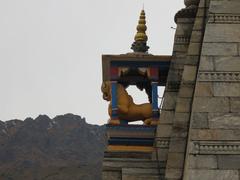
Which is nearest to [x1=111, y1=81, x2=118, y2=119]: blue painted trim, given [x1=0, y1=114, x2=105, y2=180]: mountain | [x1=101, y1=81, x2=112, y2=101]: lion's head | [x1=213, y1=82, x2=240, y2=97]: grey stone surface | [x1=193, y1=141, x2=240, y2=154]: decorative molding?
[x1=101, y1=81, x2=112, y2=101]: lion's head

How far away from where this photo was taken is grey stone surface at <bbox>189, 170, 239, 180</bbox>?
10617mm

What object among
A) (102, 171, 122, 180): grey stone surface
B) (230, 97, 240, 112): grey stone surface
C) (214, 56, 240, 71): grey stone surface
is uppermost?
(214, 56, 240, 71): grey stone surface

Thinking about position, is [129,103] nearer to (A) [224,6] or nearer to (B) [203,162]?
(A) [224,6]

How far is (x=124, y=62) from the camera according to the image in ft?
47.4

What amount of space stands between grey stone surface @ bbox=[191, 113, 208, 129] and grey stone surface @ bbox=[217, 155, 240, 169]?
497mm

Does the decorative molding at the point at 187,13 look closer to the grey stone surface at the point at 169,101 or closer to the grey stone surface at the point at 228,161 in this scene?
the grey stone surface at the point at 169,101

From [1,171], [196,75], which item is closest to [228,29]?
[196,75]

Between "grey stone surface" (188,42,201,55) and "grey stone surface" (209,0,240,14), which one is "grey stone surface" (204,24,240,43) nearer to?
"grey stone surface" (209,0,240,14)

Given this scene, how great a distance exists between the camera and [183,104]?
41.2 ft

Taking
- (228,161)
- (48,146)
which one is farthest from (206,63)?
(48,146)

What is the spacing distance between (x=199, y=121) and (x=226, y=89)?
→ 2.12 ft

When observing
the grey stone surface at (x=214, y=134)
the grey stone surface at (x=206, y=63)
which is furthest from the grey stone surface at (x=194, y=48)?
the grey stone surface at (x=214, y=134)

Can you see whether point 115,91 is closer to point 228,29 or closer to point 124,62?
point 124,62

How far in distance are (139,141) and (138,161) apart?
83 cm
